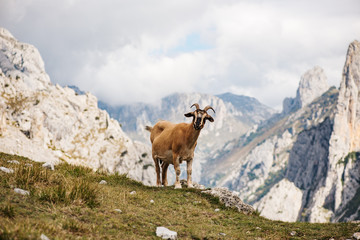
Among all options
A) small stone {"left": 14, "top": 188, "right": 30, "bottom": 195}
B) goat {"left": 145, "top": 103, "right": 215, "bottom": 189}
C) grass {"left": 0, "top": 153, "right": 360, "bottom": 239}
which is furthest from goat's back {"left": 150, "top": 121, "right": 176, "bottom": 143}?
small stone {"left": 14, "top": 188, "right": 30, "bottom": 195}

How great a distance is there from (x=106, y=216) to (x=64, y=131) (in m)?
131

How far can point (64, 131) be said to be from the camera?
427ft

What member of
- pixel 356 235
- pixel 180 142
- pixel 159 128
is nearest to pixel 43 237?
pixel 356 235

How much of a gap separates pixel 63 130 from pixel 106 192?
419 feet

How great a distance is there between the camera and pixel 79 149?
130875 millimetres

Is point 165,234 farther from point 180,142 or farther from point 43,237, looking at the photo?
point 180,142

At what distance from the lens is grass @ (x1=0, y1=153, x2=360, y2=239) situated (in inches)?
288

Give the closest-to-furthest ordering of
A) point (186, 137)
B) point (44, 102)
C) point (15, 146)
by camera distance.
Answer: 1. point (186, 137)
2. point (15, 146)
3. point (44, 102)

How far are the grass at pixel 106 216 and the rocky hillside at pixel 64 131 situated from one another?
276 ft

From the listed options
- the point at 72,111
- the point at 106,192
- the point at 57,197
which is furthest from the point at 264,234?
the point at 72,111

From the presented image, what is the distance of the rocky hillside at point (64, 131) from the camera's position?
4048 inches

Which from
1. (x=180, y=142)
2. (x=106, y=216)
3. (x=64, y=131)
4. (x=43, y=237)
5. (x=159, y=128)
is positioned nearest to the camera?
(x=43, y=237)

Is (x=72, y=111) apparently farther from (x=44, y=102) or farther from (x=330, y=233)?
(x=330, y=233)

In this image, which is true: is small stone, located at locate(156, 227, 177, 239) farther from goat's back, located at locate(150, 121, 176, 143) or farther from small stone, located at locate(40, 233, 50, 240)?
goat's back, located at locate(150, 121, 176, 143)
